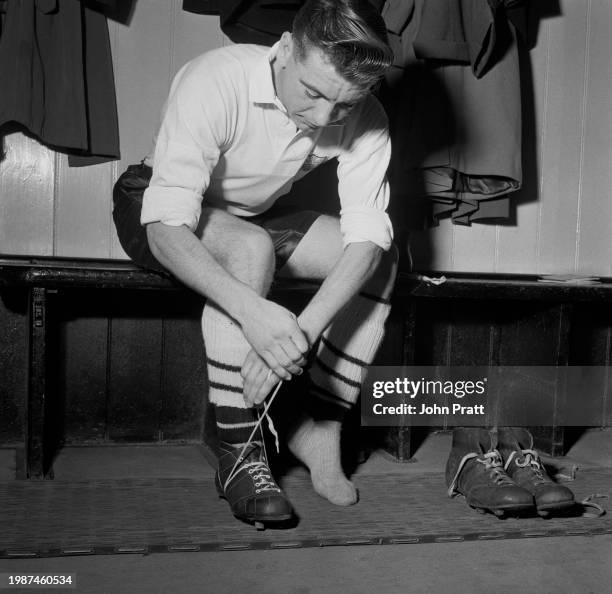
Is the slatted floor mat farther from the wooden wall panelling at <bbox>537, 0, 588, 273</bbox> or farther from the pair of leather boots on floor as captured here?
the wooden wall panelling at <bbox>537, 0, 588, 273</bbox>

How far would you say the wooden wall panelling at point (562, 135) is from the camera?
87.4 inches

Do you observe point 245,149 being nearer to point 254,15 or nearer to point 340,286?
point 340,286

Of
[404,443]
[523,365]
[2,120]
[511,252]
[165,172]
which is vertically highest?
[2,120]

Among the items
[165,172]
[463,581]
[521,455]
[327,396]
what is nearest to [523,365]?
[521,455]

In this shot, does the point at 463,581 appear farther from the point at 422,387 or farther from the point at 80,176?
the point at 80,176

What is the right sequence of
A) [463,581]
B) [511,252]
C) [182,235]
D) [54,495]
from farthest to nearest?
[511,252]
[54,495]
[182,235]
[463,581]

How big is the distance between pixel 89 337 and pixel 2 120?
538 mm

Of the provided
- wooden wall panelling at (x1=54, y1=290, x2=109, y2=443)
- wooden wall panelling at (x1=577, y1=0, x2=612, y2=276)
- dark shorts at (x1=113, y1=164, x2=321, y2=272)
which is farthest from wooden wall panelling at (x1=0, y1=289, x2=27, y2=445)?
wooden wall panelling at (x1=577, y1=0, x2=612, y2=276)

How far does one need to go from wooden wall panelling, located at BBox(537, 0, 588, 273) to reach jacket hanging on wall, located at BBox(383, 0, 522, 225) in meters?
0.33

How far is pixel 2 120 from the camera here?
66.9 inches

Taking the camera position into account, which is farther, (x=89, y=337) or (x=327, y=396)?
(x=89, y=337)

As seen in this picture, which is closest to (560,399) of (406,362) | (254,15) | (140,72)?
(406,362)

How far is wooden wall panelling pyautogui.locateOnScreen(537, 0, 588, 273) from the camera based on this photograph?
2.22 meters

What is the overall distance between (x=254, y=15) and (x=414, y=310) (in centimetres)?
76
